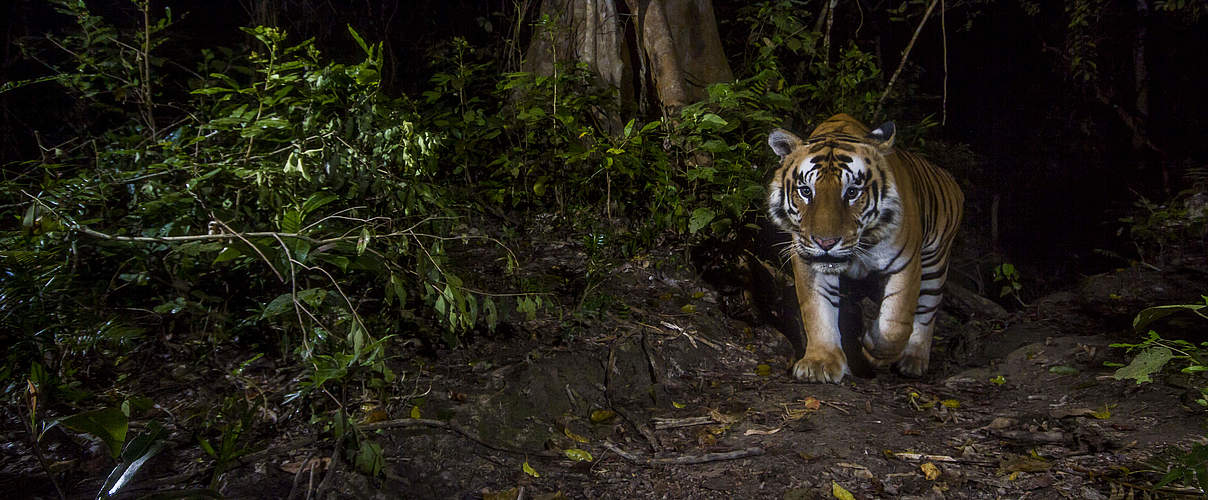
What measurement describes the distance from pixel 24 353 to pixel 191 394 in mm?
625

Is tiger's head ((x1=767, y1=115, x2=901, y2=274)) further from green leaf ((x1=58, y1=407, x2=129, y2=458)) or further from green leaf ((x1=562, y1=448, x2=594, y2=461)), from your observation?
green leaf ((x1=58, y1=407, x2=129, y2=458))

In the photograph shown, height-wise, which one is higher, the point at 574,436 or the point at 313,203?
the point at 313,203

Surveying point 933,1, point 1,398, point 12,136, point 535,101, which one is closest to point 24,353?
point 1,398

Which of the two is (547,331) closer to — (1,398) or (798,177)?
(798,177)

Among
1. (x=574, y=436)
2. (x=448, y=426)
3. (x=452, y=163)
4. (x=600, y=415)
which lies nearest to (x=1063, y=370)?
(x=600, y=415)

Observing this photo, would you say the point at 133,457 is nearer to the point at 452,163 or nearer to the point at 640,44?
the point at 452,163

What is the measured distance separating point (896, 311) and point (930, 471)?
4.00 feet

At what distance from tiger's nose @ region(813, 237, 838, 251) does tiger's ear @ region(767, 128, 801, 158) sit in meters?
0.55

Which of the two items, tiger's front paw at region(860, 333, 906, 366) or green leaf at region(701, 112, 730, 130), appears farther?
green leaf at region(701, 112, 730, 130)

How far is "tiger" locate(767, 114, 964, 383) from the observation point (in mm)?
3242

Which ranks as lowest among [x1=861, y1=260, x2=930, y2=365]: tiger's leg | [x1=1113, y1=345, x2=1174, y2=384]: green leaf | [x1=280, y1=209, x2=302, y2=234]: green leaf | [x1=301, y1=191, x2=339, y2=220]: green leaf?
[x1=861, y1=260, x2=930, y2=365]: tiger's leg

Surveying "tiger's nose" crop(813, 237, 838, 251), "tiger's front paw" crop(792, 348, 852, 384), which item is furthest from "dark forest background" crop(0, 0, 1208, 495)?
"tiger's front paw" crop(792, 348, 852, 384)

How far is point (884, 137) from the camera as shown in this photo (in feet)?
11.2

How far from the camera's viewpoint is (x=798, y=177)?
336 centimetres
